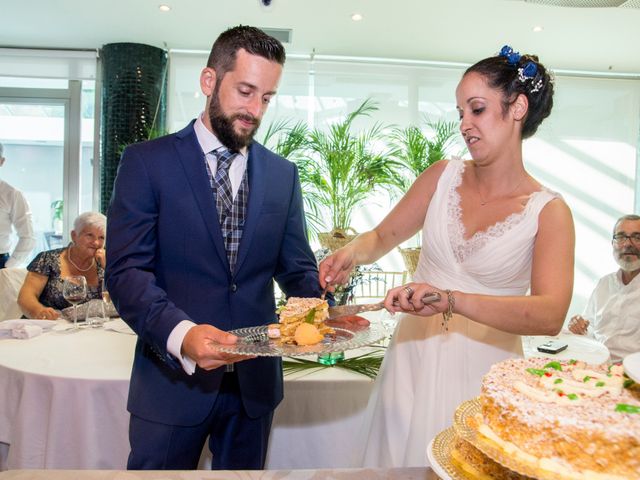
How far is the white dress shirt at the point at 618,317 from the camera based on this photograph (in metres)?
4.70

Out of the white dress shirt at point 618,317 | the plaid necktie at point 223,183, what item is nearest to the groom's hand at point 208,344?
the plaid necktie at point 223,183

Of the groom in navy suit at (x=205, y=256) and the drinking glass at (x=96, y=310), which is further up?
the groom in navy suit at (x=205, y=256)

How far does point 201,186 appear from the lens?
1.86 m

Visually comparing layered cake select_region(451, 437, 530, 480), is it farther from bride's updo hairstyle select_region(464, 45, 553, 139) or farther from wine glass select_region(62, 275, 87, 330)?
wine glass select_region(62, 275, 87, 330)

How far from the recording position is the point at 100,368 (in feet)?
8.86

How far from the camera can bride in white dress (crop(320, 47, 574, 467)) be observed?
2.03m

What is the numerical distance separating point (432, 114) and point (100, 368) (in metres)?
7.17

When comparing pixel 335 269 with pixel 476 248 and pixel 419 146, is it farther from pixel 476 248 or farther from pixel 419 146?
pixel 419 146

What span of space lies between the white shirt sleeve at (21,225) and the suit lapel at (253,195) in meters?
6.08

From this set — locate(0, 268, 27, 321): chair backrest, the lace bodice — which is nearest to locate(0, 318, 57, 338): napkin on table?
locate(0, 268, 27, 321): chair backrest

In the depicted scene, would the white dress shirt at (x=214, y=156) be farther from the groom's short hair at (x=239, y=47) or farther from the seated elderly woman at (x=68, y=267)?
the seated elderly woman at (x=68, y=267)

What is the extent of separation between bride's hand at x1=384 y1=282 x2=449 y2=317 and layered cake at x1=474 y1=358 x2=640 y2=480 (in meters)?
0.72

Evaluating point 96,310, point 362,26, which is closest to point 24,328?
point 96,310

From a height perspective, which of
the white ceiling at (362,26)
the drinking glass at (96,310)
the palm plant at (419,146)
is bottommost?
the drinking glass at (96,310)
